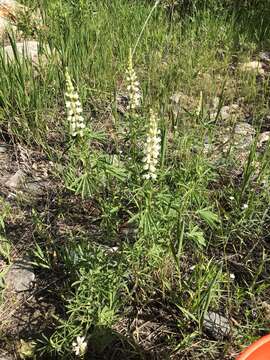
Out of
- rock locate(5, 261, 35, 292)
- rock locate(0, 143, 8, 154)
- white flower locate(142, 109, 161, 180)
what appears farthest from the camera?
rock locate(0, 143, 8, 154)

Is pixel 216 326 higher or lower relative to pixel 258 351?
lower

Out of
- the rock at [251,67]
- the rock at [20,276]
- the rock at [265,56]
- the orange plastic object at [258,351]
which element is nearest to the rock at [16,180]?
the rock at [20,276]

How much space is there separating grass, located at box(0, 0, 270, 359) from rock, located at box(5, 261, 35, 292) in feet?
0.21

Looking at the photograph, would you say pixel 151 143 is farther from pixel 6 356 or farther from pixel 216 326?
pixel 6 356

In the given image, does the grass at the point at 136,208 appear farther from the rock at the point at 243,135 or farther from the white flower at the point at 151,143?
the white flower at the point at 151,143

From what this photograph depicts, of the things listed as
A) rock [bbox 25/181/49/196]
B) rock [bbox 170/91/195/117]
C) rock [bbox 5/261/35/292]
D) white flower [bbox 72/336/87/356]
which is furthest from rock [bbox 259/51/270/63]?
white flower [bbox 72/336/87/356]

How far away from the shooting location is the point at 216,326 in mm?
2262

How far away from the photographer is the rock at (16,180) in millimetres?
3094

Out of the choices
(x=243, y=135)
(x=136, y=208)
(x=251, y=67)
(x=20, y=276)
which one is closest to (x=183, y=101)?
(x=243, y=135)

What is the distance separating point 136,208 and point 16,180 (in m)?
1.03

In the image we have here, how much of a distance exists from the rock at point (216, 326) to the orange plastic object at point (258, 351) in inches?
30.1

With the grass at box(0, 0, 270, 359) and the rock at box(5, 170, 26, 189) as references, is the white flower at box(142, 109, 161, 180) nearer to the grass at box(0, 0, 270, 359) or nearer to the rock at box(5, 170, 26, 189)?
the grass at box(0, 0, 270, 359)

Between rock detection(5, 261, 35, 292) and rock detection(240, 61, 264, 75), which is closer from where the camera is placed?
rock detection(5, 261, 35, 292)

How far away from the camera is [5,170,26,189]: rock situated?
10.2 ft
